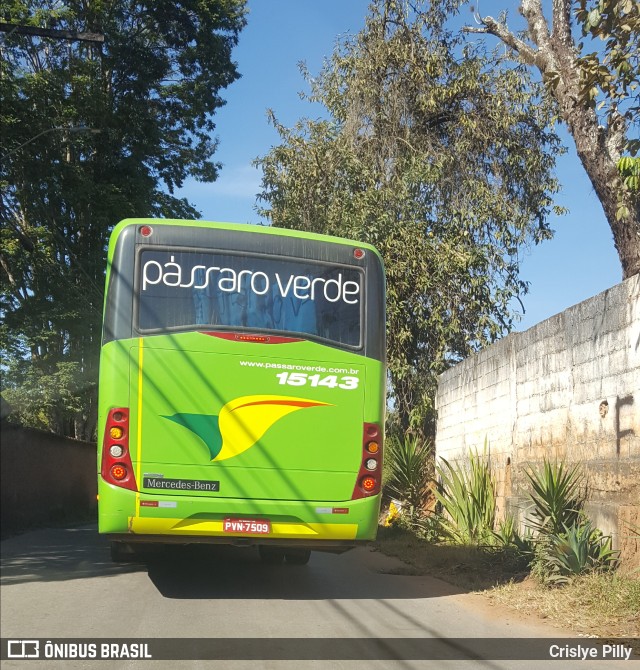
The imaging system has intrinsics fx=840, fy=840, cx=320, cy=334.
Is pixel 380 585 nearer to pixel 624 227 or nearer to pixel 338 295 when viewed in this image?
pixel 338 295

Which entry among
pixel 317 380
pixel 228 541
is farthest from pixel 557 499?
pixel 228 541

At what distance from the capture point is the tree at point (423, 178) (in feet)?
64.2

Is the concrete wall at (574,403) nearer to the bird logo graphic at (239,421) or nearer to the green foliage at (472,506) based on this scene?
the green foliage at (472,506)

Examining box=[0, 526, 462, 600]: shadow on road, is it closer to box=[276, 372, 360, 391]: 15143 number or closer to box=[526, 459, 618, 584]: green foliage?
box=[526, 459, 618, 584]: green foliage

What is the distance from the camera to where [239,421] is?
8078 mm

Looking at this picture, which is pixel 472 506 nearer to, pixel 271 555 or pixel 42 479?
pixel 271 555

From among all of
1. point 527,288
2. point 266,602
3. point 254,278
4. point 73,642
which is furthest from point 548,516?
point 527,288

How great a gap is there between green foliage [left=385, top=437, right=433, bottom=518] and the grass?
3599mm

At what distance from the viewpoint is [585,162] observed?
523 inches

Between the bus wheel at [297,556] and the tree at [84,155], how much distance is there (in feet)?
41.2

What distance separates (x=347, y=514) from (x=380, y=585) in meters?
2.03

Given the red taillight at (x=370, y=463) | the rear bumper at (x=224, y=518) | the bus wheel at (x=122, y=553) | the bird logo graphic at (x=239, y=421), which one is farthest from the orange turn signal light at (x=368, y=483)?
the bus wheel at (x=122, y=553)

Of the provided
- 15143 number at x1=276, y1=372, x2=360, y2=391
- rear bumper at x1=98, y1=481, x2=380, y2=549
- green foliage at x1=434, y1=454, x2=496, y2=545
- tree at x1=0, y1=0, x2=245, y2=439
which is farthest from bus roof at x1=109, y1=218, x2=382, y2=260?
tree at x1=0, y1=0, x2=245, y2=439

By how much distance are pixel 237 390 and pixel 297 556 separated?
12.1 feet
